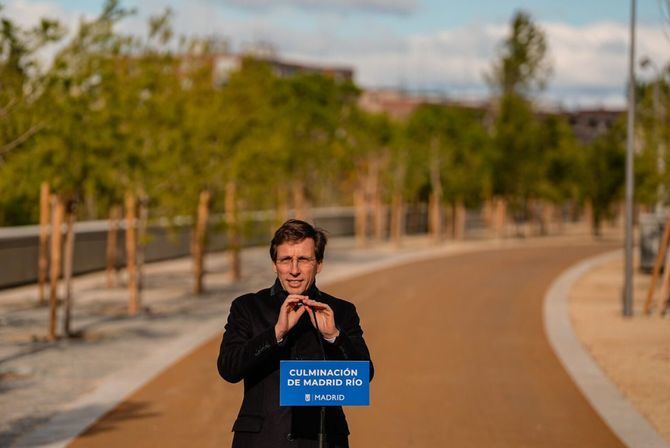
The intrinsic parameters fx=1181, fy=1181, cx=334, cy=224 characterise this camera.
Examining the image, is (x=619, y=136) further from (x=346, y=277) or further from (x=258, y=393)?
(x=258, y=393)

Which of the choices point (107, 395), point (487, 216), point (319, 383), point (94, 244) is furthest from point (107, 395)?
point (487, 216)

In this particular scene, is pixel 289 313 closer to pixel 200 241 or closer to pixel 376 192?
pixel 200 241

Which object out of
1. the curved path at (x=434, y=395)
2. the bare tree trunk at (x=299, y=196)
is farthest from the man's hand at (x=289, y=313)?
the bare tree trunk at (x=299, y=196)

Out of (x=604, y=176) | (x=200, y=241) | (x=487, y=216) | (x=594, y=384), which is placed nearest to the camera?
(x=594, y=384)

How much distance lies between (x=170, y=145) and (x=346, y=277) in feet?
36.3

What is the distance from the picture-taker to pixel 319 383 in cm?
424

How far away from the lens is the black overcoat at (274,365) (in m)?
4.40

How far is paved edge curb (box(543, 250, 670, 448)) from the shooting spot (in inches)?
418

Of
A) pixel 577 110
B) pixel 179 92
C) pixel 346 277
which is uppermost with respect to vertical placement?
pixel 577 110

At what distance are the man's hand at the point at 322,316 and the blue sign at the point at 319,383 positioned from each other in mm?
119

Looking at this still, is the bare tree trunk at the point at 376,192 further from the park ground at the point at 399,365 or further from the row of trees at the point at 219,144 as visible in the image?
the park ground at the point at 399,365

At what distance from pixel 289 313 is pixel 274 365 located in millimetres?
330

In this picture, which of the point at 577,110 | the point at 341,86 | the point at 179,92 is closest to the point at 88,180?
the point at 179,92

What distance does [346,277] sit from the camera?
107 feet
